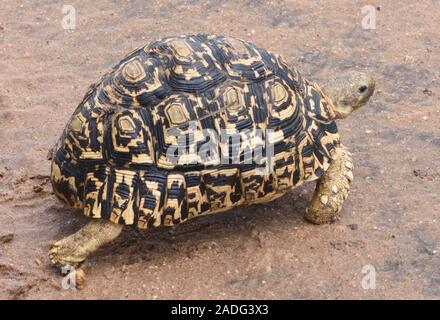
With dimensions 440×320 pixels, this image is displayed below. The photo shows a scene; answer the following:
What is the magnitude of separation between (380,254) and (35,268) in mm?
2491

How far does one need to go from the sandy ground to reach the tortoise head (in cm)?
74

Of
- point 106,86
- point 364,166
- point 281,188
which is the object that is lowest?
point 364,166

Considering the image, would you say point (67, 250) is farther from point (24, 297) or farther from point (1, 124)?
point (1, 124)

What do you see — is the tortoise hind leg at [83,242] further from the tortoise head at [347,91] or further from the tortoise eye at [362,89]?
the tortoise eye at [362,89]

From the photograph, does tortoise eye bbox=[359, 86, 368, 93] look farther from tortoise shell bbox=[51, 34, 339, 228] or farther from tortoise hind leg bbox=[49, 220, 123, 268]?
tortoise hind leg bbox=[49, 220, 123, 268]

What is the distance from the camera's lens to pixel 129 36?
9086mm

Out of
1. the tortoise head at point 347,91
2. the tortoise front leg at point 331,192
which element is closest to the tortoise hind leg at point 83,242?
the tortoise front leg at point 331,192

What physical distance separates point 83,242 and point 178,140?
100 cm

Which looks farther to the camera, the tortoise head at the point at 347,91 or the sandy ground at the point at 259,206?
the tortoise head at the point at 347,91

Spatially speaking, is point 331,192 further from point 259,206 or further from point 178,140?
point 178,140

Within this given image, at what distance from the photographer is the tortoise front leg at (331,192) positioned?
5.78m
